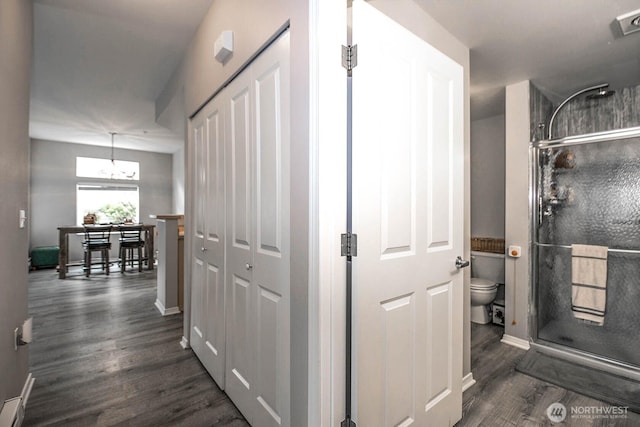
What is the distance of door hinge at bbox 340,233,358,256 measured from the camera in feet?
3.89

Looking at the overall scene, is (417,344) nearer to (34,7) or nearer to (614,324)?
(614,324)

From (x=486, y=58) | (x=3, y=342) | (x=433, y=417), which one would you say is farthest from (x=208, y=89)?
(x=433, y=417)

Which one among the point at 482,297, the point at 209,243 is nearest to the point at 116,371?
the point at 209,243

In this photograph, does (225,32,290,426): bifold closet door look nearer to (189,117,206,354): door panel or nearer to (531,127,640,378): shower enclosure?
(189,117,206,354): door panel

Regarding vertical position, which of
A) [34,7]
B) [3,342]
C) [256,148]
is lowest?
[3,342]

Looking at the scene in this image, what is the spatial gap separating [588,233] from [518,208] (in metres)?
0.54

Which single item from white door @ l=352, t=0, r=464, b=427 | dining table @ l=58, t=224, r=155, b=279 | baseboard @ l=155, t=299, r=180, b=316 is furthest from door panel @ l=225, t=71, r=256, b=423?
dining table @ l=58, t=224, r=155, b=279

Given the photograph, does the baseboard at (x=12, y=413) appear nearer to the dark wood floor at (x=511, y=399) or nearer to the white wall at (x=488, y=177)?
the dark wood floor at (x=511, y=399)

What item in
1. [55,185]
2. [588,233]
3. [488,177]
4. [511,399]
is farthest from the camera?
[55,185]

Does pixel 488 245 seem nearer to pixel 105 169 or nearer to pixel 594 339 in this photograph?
pixel 594 339

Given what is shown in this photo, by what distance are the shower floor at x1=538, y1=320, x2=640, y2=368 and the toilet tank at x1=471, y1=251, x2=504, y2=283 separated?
2.55 feet

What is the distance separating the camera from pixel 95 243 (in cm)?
552

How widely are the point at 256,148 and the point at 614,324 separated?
3.07m

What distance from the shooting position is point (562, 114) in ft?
9.71
